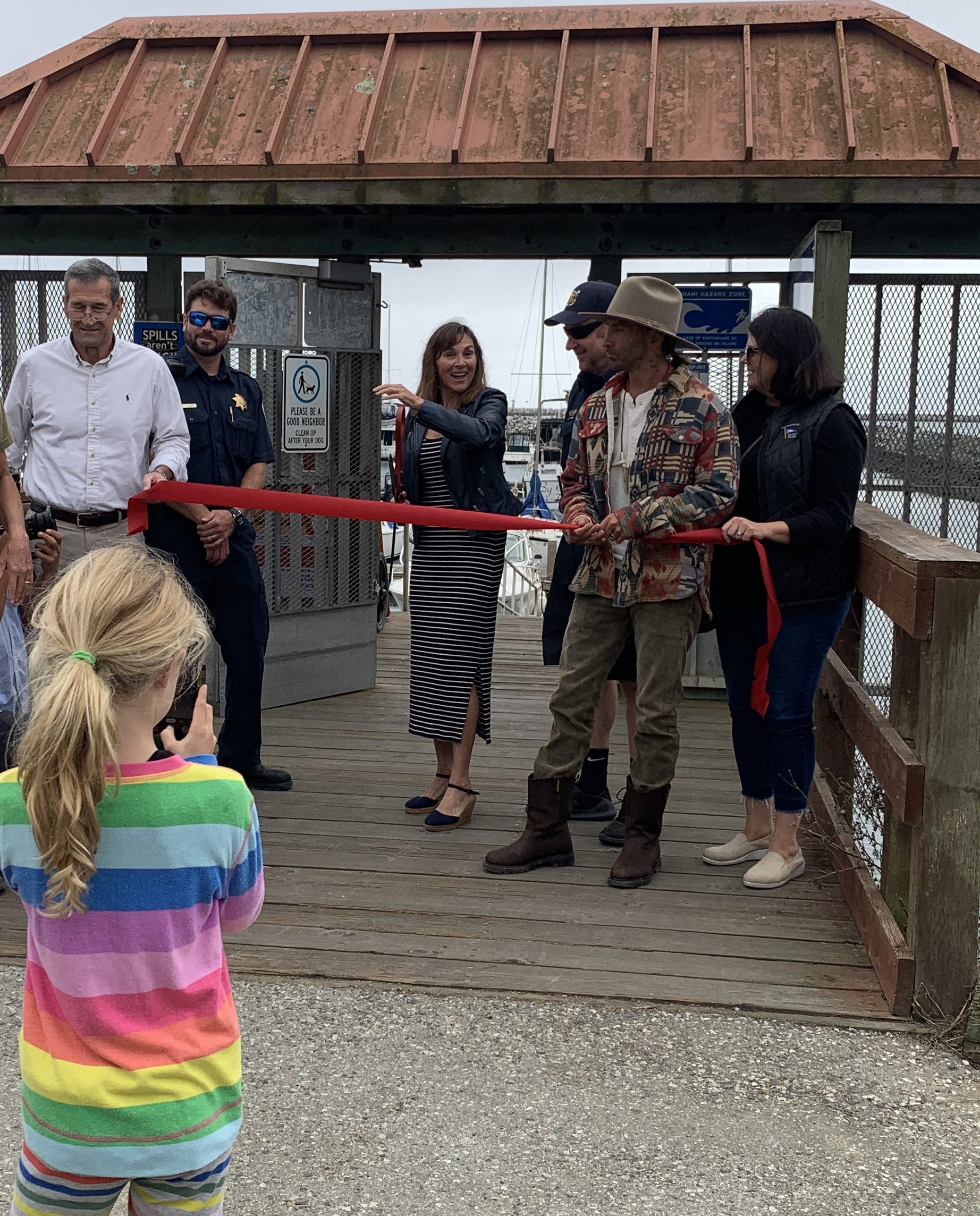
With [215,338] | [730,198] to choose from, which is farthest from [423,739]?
[730,198]

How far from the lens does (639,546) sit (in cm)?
441

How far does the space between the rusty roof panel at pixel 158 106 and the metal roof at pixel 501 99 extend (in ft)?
0.04

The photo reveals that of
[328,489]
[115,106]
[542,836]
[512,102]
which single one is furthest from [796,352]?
[115,106]

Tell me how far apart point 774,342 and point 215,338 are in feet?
7.50

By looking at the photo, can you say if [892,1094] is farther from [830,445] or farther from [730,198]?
[730,198]

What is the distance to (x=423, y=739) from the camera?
22.5ft

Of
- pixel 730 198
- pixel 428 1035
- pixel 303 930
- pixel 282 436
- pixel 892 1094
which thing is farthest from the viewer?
pixel 282 436

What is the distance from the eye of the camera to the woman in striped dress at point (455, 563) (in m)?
5.02

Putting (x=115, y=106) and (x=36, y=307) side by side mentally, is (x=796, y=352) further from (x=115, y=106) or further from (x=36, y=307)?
(x=36, y=307)

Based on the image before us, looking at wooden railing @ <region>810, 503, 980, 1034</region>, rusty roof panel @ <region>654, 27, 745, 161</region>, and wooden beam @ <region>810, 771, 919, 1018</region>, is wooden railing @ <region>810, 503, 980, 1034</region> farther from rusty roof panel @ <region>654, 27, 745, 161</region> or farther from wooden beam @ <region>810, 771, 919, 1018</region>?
rusty roof panel @ <region>654, 27, 745, 161</region>

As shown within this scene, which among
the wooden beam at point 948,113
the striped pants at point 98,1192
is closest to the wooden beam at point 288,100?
the wooden beam at point 948,113

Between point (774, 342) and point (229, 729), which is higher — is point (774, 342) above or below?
above

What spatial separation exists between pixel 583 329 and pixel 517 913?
2074 millimetres

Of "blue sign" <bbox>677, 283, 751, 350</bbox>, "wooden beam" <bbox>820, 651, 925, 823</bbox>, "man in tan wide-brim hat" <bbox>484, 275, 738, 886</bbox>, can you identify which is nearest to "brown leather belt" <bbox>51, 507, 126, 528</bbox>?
"man in tan wide-brim hat" <bbox>484, 275, 738, 886</bbox>
